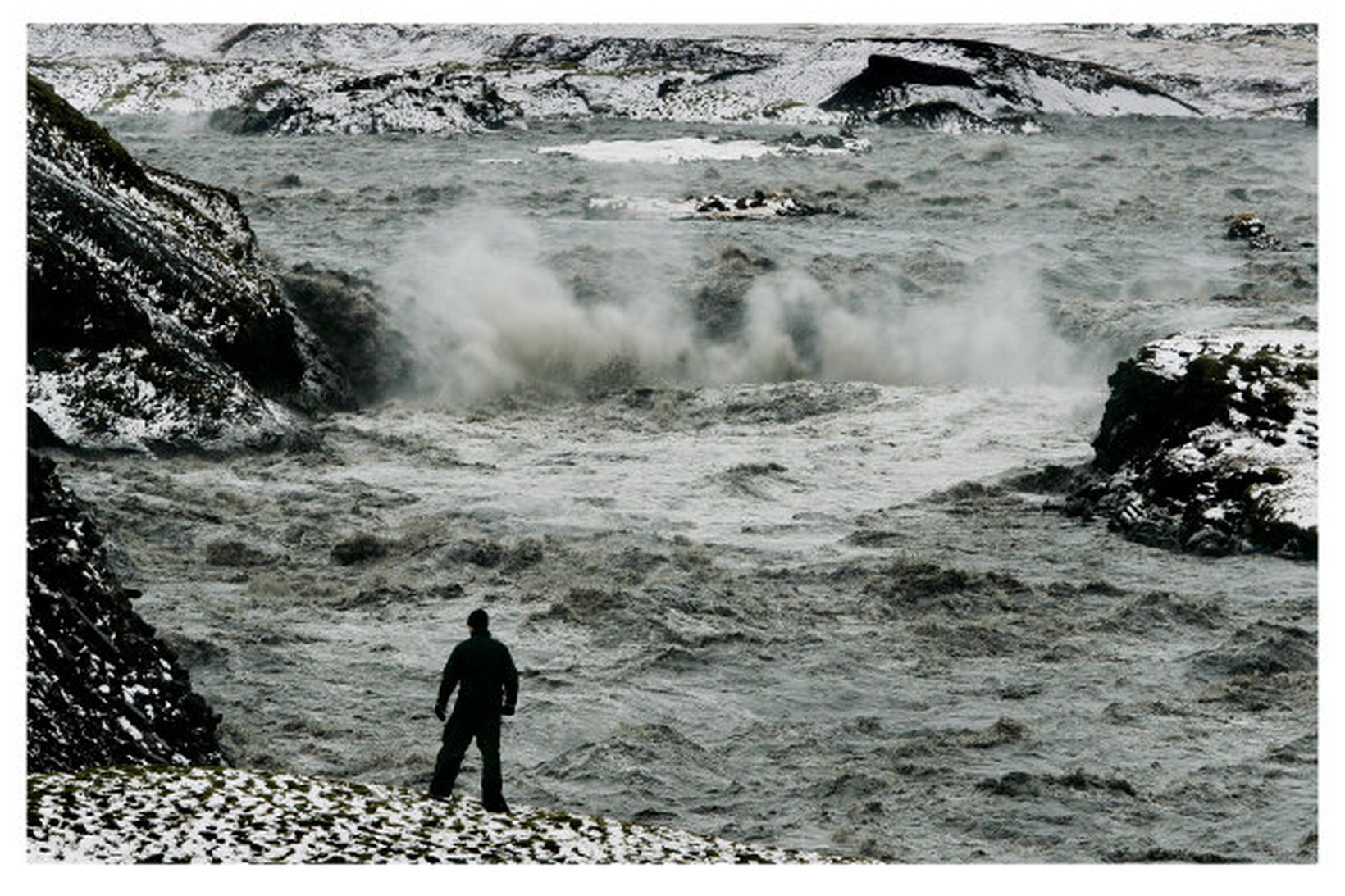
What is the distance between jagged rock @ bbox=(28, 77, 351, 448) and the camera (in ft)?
105

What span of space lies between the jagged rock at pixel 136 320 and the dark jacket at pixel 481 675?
719 inches

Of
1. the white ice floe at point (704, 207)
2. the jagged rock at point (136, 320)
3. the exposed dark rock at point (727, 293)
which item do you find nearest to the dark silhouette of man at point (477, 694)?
the jagged rock at point (136, 320)

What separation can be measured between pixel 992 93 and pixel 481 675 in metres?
59.9


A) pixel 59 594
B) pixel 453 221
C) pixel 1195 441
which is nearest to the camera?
pixel 59 594

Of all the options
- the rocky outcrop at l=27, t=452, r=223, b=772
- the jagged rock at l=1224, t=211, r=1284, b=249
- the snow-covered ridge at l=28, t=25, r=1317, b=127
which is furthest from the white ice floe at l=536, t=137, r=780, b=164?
the rocky outcrop at l=27, t=452, r=223, b=772

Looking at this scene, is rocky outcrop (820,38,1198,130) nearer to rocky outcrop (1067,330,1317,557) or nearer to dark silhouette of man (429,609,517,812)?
rocky outcrop (1067,330,1317,557)

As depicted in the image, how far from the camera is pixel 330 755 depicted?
20094 millimetres

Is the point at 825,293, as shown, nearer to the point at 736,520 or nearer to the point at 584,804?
the point at 736,520

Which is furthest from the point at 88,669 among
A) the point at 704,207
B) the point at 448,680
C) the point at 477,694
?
the point at 704,207

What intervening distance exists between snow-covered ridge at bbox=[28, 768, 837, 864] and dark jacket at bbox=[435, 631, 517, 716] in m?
0.88

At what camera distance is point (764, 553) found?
28141mm

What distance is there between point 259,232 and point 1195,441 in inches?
1188

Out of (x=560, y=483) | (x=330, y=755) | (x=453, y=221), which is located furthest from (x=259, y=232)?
(x=330, y=755)

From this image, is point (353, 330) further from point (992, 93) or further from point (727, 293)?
point (992, 93)
